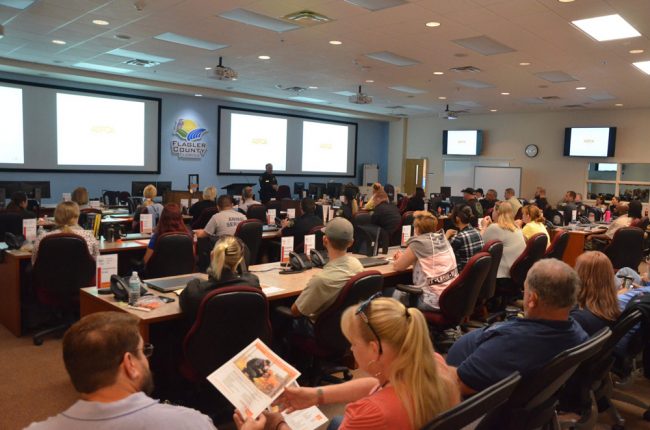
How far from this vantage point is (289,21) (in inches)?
240

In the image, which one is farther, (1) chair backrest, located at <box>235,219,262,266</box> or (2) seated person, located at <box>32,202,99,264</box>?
(1) chair backrest, located at <box>235,219,262,266</box>

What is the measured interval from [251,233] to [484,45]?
4051 mm

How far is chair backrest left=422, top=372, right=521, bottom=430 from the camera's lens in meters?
1.39

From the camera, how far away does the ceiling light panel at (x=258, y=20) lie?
603 cm

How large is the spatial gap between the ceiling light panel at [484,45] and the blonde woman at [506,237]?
2430mm

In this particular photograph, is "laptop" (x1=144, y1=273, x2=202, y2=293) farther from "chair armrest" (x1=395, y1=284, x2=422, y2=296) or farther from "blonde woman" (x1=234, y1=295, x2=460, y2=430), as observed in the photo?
"blonde woman" (x1=234, y1=295, x2=460, y2=430)

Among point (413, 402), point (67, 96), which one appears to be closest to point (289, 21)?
point (413, 402)

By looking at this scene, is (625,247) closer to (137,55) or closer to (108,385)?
(108,385)

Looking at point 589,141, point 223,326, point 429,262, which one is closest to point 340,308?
point 223,326

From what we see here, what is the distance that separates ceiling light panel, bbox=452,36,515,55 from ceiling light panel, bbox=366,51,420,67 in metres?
1.14

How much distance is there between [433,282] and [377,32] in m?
3.58

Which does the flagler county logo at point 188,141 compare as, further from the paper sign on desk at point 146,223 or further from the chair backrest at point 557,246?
the chair backrest at point 557,246

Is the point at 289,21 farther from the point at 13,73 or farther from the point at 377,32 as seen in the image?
the point at 13,73

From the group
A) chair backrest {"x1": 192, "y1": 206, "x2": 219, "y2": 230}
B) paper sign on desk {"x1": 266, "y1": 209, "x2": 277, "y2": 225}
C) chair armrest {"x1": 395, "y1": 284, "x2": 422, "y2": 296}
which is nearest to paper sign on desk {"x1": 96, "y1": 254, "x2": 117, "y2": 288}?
chair armrest {"x1": 395, "y1": 284, "x2": 422, "y2": 296}
